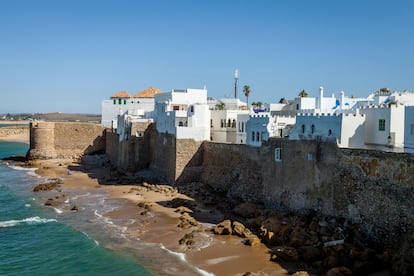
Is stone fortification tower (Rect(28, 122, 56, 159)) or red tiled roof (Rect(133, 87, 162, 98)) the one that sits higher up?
red tiled roof (Rect(133, 87, 162, 98))

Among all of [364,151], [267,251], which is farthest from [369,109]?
[267,251]

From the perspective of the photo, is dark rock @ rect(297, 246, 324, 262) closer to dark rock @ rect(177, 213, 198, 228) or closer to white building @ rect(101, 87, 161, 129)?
dark rock @ rect(177, 213, 198, 228)

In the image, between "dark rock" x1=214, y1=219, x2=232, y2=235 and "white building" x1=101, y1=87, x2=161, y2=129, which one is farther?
"white building" x1=101, y1=87, x2=161, y2=129

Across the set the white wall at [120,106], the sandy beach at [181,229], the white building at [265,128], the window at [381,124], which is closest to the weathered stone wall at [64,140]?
the white wall at [120,106]

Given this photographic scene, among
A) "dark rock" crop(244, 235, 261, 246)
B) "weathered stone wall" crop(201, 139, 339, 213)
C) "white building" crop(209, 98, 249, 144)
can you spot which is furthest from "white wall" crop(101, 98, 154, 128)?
"dark rock" crop(244, 235, 261, 246)

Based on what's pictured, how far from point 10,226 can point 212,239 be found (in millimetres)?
12085

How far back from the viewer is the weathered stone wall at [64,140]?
53.3 metres

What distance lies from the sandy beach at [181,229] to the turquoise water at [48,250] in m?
2.60

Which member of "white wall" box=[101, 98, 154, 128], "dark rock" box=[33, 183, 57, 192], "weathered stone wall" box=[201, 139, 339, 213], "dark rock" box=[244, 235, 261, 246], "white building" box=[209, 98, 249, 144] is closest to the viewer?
"dark rock" box=[244, 235, 261, 246]

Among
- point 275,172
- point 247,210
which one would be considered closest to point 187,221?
point 247,210

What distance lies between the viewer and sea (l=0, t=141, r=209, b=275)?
1939 centimetres

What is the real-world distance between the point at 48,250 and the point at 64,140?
34.1 metres

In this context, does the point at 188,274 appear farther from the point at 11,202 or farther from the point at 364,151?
the point at 11,202

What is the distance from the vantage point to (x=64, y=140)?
54.3m
